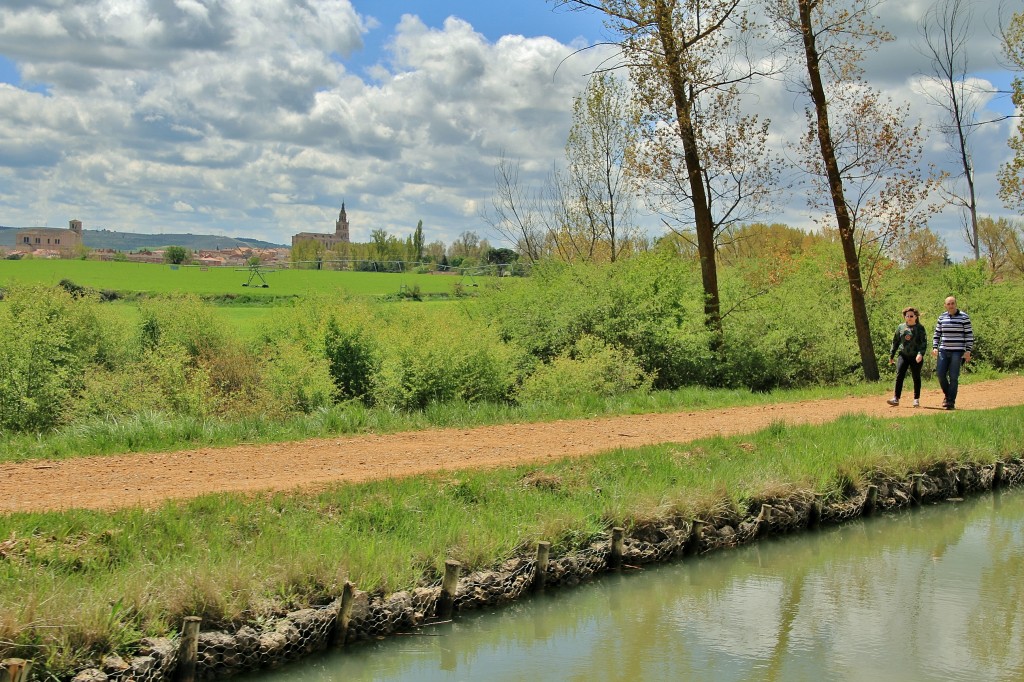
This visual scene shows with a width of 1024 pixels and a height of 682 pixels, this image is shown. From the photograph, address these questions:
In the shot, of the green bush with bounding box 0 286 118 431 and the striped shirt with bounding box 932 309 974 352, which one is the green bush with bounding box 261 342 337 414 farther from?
the striped shirt with bounding box 932 309 974 352

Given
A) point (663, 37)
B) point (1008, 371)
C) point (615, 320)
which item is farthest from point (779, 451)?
point (1008, 371)

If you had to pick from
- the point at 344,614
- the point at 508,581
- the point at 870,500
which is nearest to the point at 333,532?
the point at 344,614

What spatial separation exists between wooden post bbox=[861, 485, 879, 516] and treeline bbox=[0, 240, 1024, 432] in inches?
264

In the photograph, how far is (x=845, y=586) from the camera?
368 inches

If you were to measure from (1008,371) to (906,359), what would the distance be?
37.9 ft

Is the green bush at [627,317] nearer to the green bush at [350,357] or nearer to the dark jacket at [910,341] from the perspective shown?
the green bush at [350,357]

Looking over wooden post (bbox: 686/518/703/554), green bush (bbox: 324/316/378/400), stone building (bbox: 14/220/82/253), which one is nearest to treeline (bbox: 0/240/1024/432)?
green bush (bbox: 324/316/378/400)

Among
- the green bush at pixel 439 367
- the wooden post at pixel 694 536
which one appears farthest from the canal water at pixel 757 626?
the green bush at pixel 439 367

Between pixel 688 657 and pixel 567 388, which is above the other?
pixel 567 388

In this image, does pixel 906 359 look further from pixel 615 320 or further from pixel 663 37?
pixel 663 37

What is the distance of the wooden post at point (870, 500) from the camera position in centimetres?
1211

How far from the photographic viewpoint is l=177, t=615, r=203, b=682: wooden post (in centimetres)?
641

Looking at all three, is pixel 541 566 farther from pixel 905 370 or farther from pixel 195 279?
pixel 195 279

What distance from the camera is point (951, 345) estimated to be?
1698 cm
